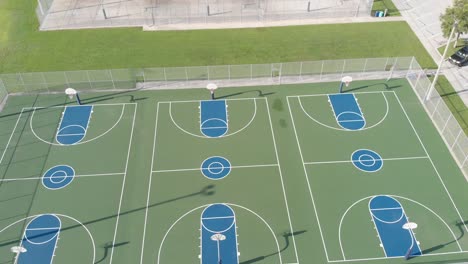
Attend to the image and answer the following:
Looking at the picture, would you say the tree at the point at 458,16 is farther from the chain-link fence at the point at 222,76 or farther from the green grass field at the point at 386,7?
the green grass field at the point at 386,7

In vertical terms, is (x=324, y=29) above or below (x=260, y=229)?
above

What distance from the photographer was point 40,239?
27531mm

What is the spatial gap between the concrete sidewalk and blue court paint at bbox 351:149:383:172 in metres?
11.3

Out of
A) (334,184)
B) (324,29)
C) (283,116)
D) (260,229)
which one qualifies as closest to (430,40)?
(324,29)

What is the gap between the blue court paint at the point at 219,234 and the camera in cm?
2650

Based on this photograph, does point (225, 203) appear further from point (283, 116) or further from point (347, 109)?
point (347, 109)

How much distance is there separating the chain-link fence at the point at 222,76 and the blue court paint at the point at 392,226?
1211 cm

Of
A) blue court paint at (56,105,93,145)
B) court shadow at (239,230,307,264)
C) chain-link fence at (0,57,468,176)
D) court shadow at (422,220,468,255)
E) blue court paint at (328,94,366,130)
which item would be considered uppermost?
chain-link fence at (0,57,468,176)

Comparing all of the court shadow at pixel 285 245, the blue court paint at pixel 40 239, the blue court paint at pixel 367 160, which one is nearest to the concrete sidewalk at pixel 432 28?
the blue court paint at pixel 367 160

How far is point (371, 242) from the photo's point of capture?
2741cm

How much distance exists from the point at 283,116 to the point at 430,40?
819 inches

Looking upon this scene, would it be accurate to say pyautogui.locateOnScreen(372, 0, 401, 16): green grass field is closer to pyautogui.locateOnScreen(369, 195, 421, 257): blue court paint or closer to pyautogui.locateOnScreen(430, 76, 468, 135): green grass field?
pyautogui.locateOnScreen(430, 76, 468, 135): green grass field

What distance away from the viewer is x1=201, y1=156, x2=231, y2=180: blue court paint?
31469 millimetres

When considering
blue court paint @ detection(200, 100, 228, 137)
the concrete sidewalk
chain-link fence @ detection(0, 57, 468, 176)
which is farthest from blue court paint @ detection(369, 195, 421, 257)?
the concrete sidewalk
